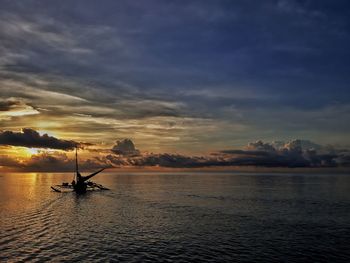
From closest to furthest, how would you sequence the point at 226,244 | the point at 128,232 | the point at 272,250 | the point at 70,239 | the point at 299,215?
the point at 272,250
the point at 226,244
the point at 70,239
the point at 128,232
the point at 299,215

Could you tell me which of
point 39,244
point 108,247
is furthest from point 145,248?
point 39,244

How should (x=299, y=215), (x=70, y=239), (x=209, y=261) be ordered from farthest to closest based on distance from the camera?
1. (x=299, y=215)
2. (x=70, y=239)
3. (x=209, y=261)

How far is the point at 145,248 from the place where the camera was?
49.8 meters

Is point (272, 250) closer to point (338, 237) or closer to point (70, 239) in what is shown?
point (338, 237)

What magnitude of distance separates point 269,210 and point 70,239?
53.5 metres

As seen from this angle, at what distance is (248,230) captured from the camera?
6269cm

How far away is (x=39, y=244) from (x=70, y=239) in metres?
5.18

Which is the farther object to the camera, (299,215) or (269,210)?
(269,210)

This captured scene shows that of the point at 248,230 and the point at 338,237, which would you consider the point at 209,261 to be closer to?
the point at 248,230

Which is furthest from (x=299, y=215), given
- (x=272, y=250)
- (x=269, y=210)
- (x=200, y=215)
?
(x=272, y=250)

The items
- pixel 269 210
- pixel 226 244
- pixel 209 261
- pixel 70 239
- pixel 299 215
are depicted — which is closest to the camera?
pixel 209 261

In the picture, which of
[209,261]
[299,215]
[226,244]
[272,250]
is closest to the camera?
[209,261]

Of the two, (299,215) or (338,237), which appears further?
(299,215)

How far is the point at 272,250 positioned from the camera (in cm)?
4866
